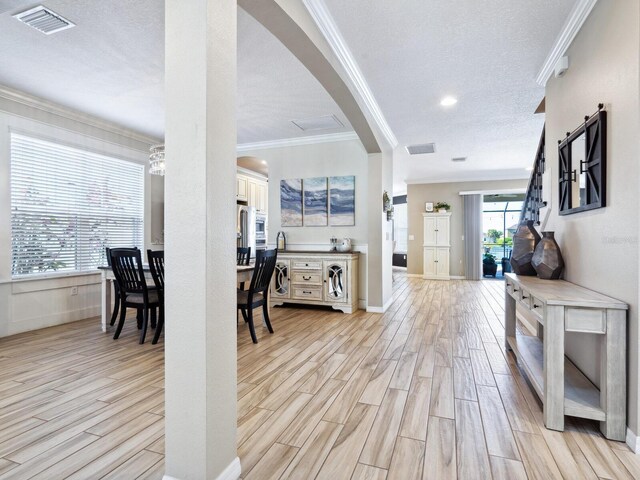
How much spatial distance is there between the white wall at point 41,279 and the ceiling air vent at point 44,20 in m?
1.74

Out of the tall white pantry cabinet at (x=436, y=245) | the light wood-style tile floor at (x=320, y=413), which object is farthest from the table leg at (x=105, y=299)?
the tall white pantry cabinet at (x=436, y=245)

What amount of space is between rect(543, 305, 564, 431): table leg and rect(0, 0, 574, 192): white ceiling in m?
2.12

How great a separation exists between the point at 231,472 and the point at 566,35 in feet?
11.9

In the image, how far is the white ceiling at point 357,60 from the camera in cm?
249

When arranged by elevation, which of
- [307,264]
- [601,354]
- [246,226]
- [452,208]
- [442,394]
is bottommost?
[442,394]

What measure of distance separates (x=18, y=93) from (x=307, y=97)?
10.6ft

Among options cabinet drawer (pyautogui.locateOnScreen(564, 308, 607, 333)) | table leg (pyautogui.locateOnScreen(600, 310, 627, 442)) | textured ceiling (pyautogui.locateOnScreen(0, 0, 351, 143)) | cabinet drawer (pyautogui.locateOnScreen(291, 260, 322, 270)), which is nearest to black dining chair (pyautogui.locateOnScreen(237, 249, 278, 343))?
cabinet drawer (pyautogui.locateOnScreen(291, 260, 322, 270))

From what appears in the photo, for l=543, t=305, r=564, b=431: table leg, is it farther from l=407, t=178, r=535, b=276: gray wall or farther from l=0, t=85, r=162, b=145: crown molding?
l=407, t=178, r=535, b=276: gray wall

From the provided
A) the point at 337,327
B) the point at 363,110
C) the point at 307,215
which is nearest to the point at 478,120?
the point at 363,110

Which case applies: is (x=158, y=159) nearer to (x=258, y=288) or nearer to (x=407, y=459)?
(x=258, y=288)

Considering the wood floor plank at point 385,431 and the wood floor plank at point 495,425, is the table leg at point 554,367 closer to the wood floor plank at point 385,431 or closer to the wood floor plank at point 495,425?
the wood floor plank at point 495,425

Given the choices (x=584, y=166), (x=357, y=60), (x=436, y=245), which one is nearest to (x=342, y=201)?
(x=357, y=60)

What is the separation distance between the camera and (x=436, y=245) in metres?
9.35

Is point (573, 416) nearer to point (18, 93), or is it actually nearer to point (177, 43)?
point (177, 43)
